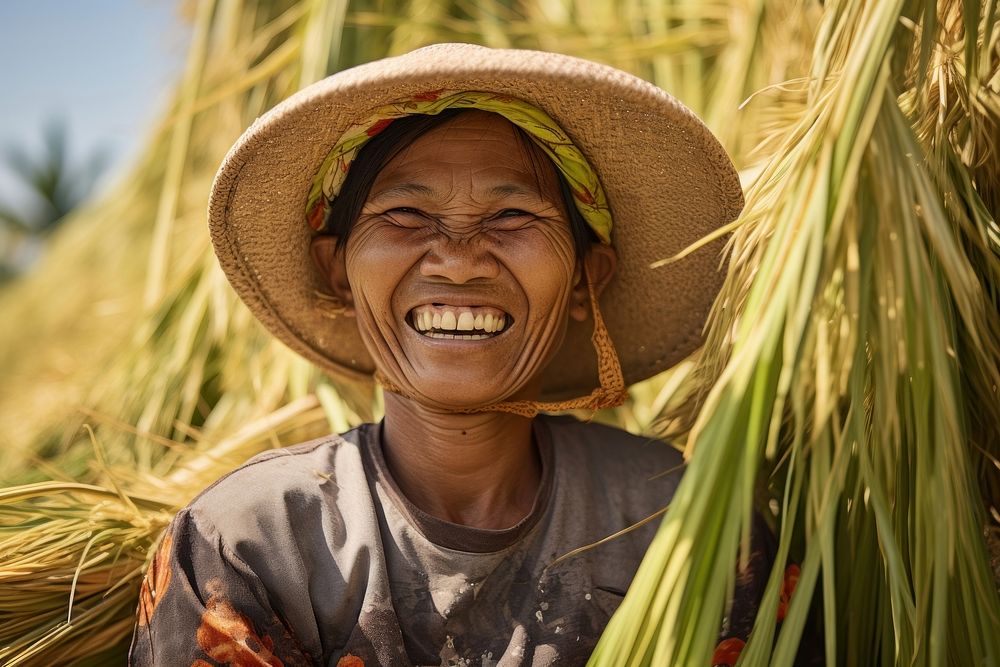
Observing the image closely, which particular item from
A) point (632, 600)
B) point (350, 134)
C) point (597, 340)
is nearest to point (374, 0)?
point (350, 134)

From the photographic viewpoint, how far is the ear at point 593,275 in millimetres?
1188

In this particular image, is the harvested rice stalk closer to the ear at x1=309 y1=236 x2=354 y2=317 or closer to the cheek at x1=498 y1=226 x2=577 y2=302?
the cheek at x1=498 y1=226 x2=577 y2=302

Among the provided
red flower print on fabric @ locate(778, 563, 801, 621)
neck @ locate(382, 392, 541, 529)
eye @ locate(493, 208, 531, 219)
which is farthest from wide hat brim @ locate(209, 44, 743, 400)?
red flower print on fabric @ locate(778, 563, 801, 621)

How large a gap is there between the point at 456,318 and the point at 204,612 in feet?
1.25

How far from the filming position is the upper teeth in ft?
3.42

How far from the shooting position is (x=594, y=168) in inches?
44.6

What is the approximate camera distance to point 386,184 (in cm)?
106

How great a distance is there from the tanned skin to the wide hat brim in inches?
2.8

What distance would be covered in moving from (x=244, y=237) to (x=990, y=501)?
0.88 m

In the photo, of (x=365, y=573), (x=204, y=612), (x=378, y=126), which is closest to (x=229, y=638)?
(x=204, y=612)

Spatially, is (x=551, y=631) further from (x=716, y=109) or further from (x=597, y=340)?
(x=716, y=109)

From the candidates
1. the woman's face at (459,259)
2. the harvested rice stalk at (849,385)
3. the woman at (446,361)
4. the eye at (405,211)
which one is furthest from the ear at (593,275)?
the harvested rice stalk at (849,385)

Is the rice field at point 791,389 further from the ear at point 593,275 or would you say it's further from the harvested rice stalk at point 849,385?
the ear at point 593,275

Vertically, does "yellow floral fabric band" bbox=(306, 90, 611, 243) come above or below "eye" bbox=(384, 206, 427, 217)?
above
